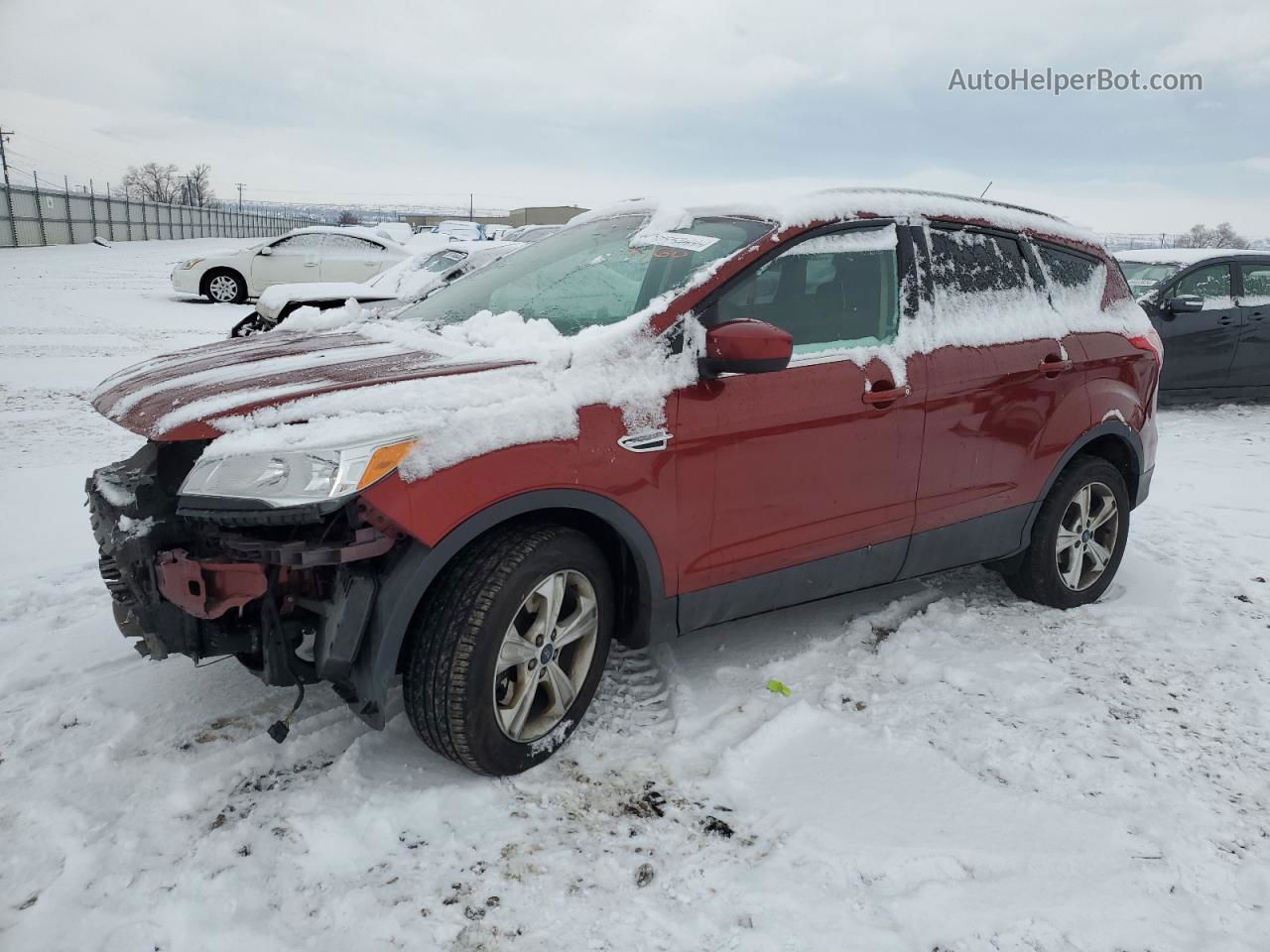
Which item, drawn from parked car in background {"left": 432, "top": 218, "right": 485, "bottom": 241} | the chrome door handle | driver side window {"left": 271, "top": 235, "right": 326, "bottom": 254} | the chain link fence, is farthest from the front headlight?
the chain link fence

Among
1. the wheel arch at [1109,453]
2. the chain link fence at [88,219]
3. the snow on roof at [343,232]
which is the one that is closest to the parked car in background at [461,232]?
the chain link fence at [88,219]

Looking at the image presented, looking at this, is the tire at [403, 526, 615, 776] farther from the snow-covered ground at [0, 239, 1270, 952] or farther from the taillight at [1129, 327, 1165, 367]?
the taillight at [1129, 327, 1165, 367]

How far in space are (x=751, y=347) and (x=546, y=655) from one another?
1124mm

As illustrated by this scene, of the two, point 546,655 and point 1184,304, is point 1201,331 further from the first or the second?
point 546,655

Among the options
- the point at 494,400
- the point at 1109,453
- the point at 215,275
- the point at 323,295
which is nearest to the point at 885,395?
the point at 494,400

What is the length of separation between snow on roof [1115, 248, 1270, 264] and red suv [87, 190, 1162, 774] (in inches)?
272

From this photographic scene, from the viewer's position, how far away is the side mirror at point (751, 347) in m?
2.77

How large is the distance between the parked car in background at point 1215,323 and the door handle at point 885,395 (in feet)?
23.9

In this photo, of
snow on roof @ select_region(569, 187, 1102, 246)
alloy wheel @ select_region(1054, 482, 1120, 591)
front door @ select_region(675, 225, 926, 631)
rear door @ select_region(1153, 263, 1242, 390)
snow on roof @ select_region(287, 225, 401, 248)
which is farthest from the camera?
snow on roof @ select_region(287, 225, 401, 248)

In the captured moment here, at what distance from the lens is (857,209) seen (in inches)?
136

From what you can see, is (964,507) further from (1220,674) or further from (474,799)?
(474,799)

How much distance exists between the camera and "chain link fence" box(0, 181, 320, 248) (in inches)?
1241

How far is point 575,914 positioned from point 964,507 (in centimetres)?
235

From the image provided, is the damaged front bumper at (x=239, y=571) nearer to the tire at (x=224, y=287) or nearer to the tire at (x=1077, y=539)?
the tire at (x=1077, y=539)
